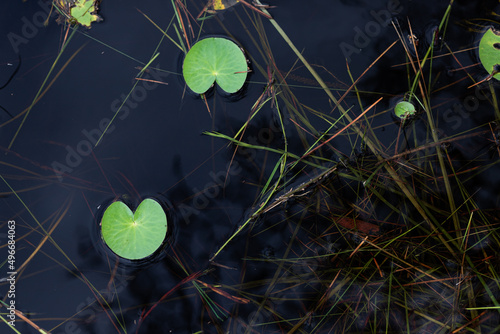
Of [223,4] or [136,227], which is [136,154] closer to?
[136,227]

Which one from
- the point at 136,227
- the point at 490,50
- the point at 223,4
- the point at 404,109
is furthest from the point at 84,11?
the point at 490,50

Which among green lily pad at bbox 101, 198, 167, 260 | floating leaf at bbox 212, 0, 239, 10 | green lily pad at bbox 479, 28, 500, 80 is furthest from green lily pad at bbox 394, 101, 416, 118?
green lily pad at bbox 101, 198, 167, 260

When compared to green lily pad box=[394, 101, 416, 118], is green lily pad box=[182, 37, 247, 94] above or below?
above

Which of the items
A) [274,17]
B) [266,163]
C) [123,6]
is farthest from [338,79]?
[123,6]

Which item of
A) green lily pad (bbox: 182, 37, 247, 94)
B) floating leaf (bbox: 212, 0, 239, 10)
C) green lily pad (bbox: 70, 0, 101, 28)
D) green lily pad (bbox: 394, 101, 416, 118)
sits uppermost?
green lily pad (bbox: 70, 0, 101, 28)

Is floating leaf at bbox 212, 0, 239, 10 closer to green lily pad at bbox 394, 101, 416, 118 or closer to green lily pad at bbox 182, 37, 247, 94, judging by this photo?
green lily pad at bbox 182, 37, 247, 94

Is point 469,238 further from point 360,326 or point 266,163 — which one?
point 266,163

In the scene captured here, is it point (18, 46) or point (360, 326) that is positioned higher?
point (18, 46)

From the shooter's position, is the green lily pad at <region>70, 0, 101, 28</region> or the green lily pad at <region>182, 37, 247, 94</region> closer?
the green lily pad at <region>182, 37, 247, 94</region>
